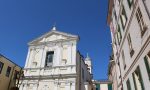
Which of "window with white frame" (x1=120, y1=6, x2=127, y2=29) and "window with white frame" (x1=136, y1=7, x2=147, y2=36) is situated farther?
"window with white frame" (x1=120, y1=6, x2=127, y2=29)

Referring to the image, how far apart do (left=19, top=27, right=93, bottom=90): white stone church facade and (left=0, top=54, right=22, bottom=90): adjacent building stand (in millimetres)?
1768

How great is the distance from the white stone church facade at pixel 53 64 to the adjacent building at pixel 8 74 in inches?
69.6

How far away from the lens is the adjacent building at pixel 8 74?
19422 mm

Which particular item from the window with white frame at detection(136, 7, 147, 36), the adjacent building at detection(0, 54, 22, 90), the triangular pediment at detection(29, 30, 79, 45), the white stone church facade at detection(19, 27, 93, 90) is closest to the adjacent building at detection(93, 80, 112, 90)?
the white stone church facade at detection(19, 27, 93, 90)

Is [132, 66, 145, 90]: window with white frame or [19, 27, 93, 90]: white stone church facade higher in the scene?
[19, 27, 93, 90]: white stone church facade

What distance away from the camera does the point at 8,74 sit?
67.2 ft

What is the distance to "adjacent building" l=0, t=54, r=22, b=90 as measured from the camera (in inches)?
765

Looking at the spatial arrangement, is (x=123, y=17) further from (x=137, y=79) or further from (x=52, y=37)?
(x=52, y=37)

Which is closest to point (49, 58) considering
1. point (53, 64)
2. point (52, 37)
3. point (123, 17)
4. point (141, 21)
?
point (53, 64)

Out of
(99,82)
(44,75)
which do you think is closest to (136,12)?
(44,75)

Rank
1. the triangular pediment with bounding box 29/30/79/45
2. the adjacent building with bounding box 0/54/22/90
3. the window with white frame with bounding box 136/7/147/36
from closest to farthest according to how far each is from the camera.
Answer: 1. the window with white frame with bounding box 136/7/147/36
2. the adjacent building with bounding box 0/54/22/90
3. the triangular pediment with bounding box 29/30/79/45

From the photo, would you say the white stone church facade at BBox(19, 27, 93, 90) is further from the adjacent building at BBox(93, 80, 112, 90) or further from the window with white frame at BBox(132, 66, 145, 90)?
the window with white frame at BBox(132, 66, 145, 90)

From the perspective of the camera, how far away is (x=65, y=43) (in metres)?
25.0

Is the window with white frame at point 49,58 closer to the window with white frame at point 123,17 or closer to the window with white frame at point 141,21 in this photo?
the window with white frame at point 123,17
